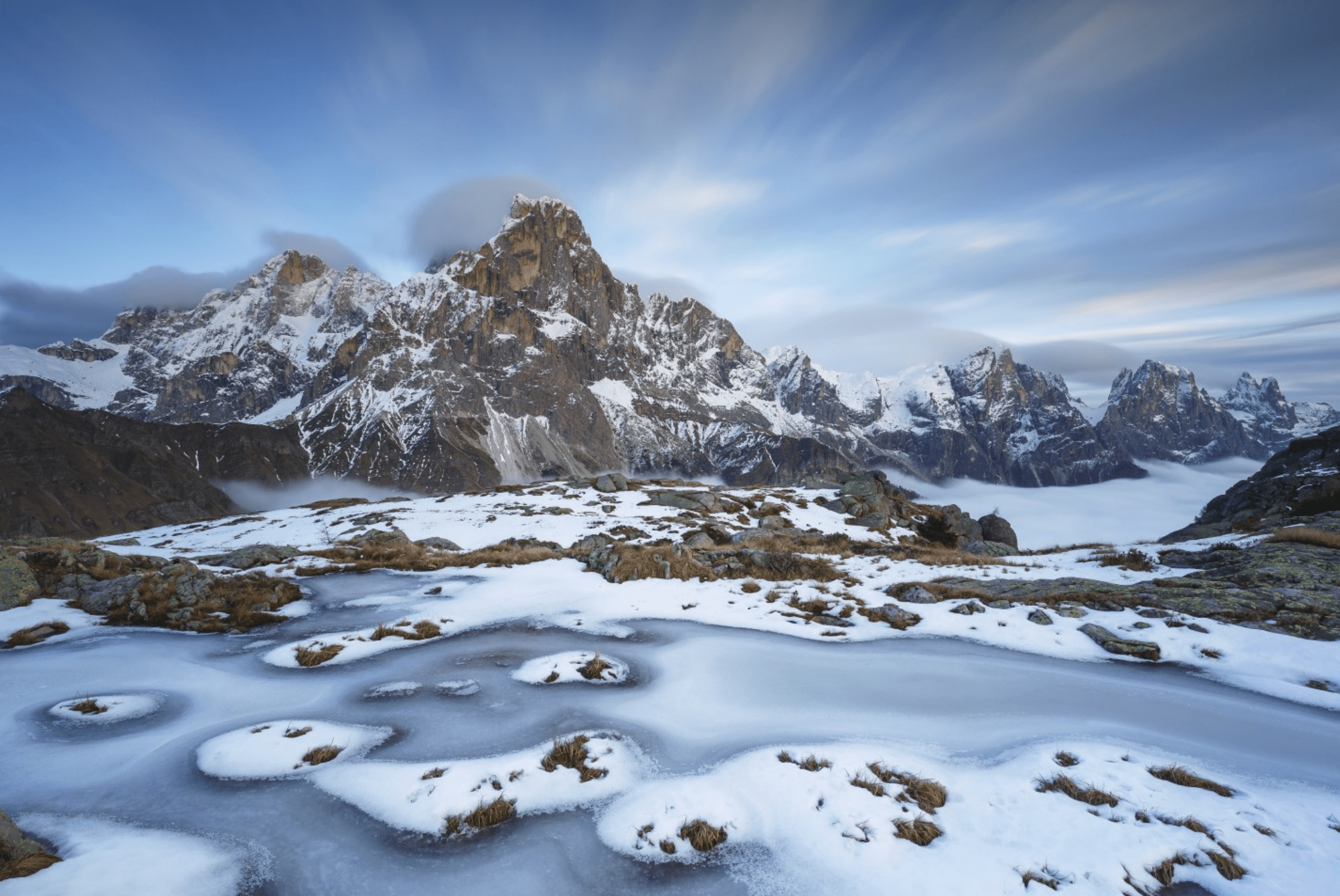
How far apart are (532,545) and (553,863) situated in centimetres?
2604

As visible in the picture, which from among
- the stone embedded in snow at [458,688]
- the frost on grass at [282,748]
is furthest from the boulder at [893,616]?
the frost on grass at [282,748]

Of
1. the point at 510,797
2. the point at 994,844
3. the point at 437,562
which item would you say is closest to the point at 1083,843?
the point at 994,844

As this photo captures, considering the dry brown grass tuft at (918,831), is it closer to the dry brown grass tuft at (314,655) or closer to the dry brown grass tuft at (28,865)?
the dry brown grass tuft at (28,865)

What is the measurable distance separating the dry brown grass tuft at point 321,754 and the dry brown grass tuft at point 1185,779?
13.2 m

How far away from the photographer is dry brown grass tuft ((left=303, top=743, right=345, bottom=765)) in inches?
363

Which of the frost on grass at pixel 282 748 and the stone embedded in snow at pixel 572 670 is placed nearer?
the frost on grass at pixel 282 748

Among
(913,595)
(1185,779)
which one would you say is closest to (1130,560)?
(913,595)

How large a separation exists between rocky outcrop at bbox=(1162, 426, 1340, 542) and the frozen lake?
23.7 metres

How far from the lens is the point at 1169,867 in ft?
21.4

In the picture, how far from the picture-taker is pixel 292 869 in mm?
6836

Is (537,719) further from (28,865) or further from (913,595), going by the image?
(913,595)

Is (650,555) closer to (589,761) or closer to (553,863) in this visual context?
(589,761)

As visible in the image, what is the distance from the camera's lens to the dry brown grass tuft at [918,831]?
7.24 m

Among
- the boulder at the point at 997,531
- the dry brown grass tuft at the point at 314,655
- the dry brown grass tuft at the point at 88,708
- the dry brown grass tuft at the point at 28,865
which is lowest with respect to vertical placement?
the boulder at the point at 997,531
